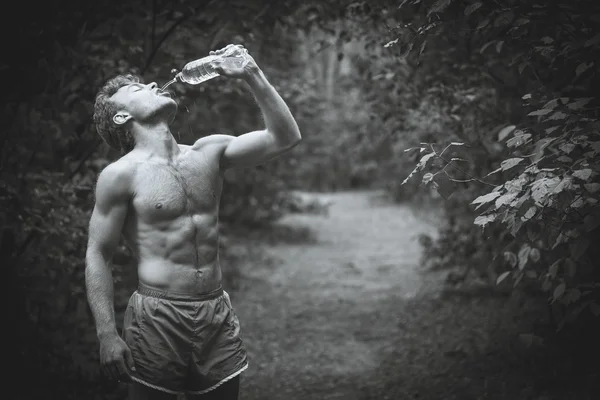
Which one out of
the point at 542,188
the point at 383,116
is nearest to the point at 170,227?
the point at 542,188

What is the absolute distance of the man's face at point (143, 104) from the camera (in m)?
2.61

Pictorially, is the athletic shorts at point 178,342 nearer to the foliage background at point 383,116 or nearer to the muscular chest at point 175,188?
the muscular chest at point 175,188

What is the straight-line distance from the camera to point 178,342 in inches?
101

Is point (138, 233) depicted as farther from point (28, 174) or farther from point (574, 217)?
point (574, 217)

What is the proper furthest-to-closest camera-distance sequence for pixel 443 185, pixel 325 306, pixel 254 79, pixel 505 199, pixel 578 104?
pixel 325 306 < pixel 443 185 < pixel 578 104 < pixel 505 199 < pixel 254 79

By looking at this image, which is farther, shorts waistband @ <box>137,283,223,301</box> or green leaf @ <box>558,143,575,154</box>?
green leaf @ <box>558,143,575,154</box>

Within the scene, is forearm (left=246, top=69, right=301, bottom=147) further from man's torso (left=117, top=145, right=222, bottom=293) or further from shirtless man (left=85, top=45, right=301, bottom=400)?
man's torso (left=117, top=145, right=222, bottom=293)

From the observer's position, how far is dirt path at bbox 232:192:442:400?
5.46 metres

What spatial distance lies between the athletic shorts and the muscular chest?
300 mm

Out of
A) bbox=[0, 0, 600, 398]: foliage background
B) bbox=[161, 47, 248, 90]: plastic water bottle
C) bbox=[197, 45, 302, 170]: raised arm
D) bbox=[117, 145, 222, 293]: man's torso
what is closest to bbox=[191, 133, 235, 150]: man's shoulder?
bbox=[197, 45, 302, 170]: raised arm

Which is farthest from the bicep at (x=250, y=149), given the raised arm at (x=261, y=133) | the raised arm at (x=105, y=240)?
the raised arm at (x=105, y=240)

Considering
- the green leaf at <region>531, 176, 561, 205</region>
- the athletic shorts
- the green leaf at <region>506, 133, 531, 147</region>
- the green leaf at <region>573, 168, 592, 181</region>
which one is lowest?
the athletic shorts

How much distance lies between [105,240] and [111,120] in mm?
465

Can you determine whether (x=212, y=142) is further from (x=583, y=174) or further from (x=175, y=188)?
(x=583, y=174)
